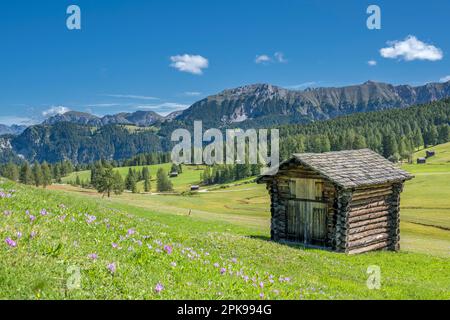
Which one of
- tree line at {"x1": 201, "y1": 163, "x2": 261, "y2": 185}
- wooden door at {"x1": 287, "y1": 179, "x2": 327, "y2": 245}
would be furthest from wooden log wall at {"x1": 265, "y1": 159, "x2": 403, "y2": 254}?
tree line at {"x1": 201, "y1": 163, "x2": 261, "y2": 185}

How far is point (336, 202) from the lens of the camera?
2827cm

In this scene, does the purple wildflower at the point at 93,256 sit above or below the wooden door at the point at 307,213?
above

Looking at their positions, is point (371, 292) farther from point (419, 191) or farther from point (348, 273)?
point (419, 191)

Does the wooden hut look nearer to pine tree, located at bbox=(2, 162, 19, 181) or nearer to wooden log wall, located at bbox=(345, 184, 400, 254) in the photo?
wooden log wall, located at bbox=(345, 184, 400, 254)

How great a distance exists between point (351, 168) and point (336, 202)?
3451 millimetres

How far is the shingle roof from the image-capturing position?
28109 mm

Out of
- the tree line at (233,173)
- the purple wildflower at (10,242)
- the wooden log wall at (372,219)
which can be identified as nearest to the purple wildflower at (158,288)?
the purple wildflower at (10,242)

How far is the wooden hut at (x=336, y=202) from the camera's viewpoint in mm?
28078

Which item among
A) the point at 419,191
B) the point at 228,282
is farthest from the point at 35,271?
the point at 419,191

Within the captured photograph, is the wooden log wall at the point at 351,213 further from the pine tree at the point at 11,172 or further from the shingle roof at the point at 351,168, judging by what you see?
the pine tree at the point at 11,172

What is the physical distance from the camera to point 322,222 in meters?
29.1

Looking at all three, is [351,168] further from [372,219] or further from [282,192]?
[282,192]

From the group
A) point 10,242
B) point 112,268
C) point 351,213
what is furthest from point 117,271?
point 351,213

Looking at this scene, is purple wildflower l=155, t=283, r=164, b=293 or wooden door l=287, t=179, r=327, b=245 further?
wooden door l=287, t=179, r=327, b=245
